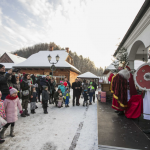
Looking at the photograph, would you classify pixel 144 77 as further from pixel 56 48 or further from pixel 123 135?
pixel 56 48

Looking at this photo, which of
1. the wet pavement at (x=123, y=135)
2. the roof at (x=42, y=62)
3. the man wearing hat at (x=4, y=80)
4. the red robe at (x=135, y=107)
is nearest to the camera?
the wet pavement at (x=123, y=135)

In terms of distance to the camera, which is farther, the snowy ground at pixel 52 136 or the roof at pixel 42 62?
the roof at pixel 42 62

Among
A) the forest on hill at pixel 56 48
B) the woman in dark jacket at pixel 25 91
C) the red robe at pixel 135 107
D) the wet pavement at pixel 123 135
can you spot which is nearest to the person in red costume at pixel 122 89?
the red robe at pixel 135 107

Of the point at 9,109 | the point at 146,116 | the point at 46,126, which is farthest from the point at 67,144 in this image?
the point at 146,116

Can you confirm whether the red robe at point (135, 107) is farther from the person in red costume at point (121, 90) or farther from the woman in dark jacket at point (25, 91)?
the woman in dark jacket at point (25, 91)

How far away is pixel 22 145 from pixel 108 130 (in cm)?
225

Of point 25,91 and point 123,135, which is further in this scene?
point 25,91

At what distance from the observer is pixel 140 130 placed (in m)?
3.16

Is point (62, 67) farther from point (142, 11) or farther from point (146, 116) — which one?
point (146, 116)

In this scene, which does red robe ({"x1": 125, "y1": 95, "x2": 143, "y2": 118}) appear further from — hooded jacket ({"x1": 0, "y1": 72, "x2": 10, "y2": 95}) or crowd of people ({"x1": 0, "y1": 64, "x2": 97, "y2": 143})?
hooded jacket ({"x1": 0, "y1": 72, "x2": 10, "y2": 95})

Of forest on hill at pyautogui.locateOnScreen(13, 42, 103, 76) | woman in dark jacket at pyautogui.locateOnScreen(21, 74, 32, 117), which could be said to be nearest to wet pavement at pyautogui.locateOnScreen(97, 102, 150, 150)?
woman in dark jacket at pyautogui.locateOnScreen(21, 74, 32, 117)

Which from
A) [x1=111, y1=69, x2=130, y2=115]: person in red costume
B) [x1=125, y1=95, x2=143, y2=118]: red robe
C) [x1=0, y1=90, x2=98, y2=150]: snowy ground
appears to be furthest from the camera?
[x1=111, y1=69, x2=130, y2=115]: person in red costume

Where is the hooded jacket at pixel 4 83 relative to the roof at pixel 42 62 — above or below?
below

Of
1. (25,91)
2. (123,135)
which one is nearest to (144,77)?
(123,135)
